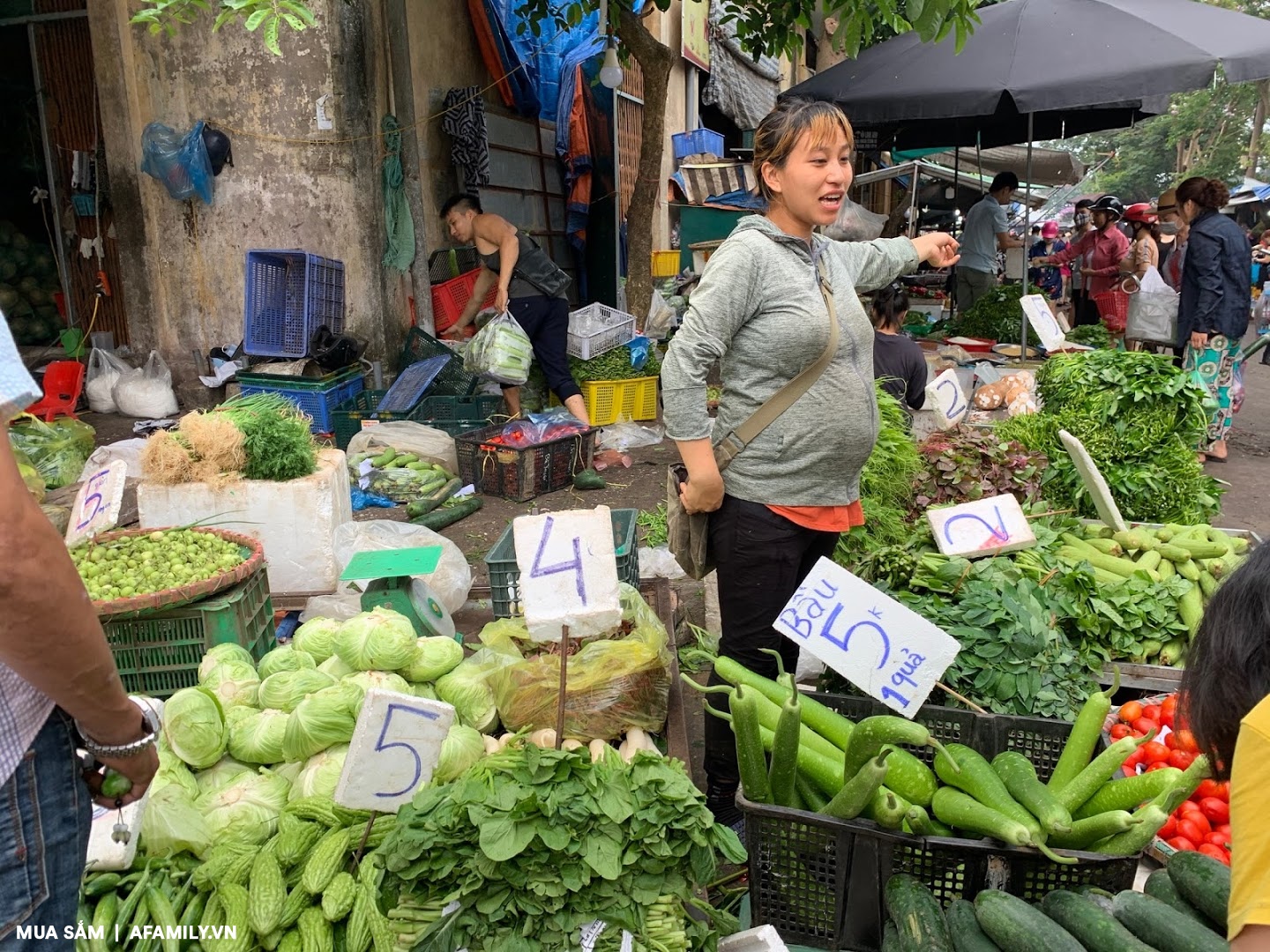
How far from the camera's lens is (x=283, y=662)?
295cm

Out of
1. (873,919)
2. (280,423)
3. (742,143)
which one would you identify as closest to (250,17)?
(280,423)

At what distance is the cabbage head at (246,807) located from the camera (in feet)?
7.80

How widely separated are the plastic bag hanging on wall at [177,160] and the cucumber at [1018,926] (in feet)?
25.1

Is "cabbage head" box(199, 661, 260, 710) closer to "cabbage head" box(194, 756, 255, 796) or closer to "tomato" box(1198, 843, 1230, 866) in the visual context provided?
"cabbage head" box(194, 756, 255, 796)

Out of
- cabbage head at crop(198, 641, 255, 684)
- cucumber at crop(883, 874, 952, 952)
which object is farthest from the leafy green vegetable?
cabbage head at crop(198, 641, 255, 684)

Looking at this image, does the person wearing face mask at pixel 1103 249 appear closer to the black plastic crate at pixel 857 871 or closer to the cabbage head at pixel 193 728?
the black plastic crate at pixel 857 871

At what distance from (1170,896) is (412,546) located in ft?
9.86

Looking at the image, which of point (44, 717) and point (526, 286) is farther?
point (526, 286)

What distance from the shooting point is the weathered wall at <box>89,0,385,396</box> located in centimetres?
744

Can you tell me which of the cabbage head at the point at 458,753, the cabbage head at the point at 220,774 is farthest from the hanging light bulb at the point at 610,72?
the cabbage head at the point at 220,774

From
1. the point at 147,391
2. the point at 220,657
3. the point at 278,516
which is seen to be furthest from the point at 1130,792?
the point at 147,391

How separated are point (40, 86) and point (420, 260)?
3770 millimetres

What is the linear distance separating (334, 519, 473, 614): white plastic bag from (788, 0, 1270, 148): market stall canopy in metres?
5.10

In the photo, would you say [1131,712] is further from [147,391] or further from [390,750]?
[147,391]
